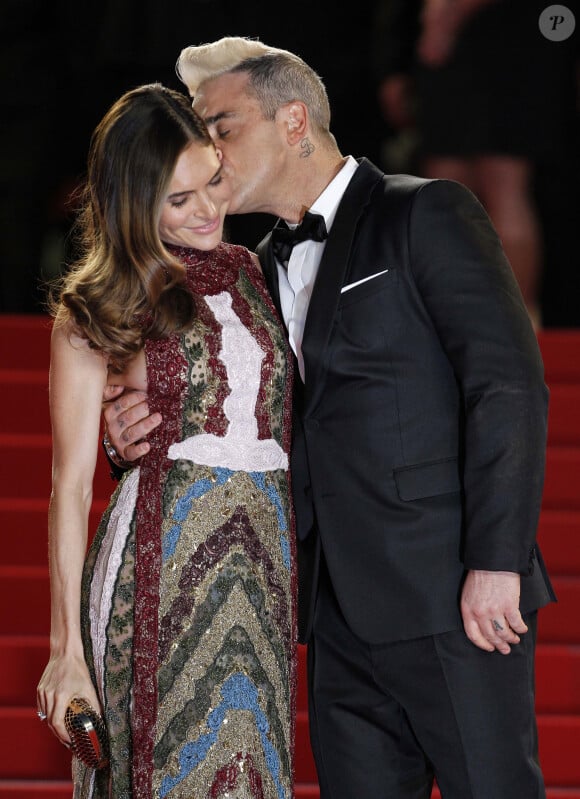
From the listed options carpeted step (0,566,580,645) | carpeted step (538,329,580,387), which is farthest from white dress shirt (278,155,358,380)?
carpeted step (538,329,580,387)

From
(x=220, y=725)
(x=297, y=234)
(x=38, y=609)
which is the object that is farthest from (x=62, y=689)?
(x=38, y=609)

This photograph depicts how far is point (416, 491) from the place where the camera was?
2350mm

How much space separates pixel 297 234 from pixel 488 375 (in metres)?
0.55

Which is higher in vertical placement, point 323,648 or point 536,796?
point 323,648

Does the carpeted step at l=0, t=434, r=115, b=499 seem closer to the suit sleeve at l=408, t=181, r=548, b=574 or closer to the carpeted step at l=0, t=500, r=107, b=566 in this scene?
the carpeted step at l=0, t=500, r=107, b=566

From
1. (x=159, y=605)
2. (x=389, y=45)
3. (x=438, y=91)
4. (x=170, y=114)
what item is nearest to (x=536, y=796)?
(x=159, y=605)

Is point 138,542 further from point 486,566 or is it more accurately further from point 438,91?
point 438,91

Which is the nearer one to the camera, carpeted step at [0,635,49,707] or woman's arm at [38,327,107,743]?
woman's arm at [38,327,107,743]

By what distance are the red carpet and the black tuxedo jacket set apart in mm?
1283

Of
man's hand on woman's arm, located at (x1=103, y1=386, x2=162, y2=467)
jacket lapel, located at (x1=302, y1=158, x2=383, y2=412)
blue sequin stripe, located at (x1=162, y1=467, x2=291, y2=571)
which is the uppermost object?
jacket lapel, located at (x1=302, y1=158, x2=383, y2=412)

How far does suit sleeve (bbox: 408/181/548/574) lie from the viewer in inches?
87.6

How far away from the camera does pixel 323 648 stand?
254cm

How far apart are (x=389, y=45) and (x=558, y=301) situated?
5.48 ft

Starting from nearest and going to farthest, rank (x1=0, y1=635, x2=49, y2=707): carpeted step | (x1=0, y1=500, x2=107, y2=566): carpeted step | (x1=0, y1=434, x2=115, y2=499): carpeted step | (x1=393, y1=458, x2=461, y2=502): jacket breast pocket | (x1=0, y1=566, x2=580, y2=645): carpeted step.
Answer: (x1=393, y1=458, x2=461, y2=502): jacket breast pocket
(x1=0, y1=635, x2=49, y2=707): carpeted step
(x1=0, y1=566, x2=580, y2=645): carpeted step
(x1=0, y1=500, x2=107, y2=566): carpeted step
(x1=0, y1=434, x2=115, y2=499): carpeted step
